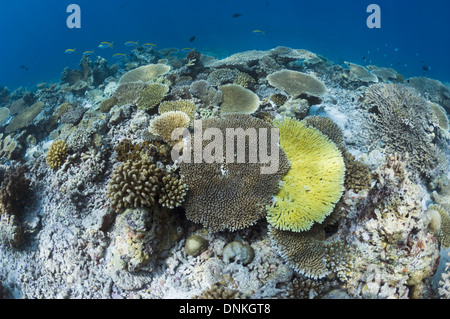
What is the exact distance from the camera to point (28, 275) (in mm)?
4512

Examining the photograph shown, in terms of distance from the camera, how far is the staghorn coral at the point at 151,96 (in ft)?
16.8

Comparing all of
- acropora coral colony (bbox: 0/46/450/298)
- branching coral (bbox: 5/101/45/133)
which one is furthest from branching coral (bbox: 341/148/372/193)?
branching coral (bbox: 5/101/45/133)

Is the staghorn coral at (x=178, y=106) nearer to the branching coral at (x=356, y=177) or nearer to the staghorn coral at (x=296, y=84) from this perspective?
the staghorn coral at (x=296, y=84)

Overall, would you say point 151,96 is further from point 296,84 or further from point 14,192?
point 296,84

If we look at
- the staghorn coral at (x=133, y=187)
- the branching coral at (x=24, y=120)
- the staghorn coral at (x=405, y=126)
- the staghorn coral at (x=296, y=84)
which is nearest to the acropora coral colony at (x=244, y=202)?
the staghorn coral at (x=133, y=187)

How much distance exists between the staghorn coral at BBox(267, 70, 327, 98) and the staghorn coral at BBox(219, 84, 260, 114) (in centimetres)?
103

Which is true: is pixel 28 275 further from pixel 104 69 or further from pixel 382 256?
pixel 104 69

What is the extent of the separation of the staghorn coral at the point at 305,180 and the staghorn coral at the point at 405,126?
2.75m

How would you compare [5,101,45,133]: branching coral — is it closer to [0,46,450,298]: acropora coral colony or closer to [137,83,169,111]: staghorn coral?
[0,46,450,298]: acropora coral colony

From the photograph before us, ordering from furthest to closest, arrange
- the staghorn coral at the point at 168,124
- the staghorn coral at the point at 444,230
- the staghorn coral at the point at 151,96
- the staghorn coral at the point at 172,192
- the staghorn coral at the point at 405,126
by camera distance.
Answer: the staghorn coral at the point at 405,126 → the staghorn coral at the point at 151,96 → the staghorn coral at the point at 444,230 → the staghorn coral at the point at 168,124 → the staghorn coral at the point at 172,192

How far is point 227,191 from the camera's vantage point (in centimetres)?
345

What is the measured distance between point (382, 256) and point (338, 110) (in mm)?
4271

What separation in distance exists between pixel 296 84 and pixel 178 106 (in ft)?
10.5
